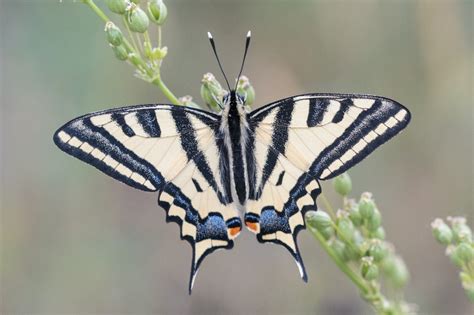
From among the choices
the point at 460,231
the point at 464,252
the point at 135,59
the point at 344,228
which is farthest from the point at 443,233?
the point at 135,59

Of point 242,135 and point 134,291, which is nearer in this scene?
point 242,135

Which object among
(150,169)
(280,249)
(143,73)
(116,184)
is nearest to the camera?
(143,73)

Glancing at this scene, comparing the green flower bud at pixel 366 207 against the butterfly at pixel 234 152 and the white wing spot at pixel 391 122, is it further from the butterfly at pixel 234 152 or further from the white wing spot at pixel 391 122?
the white wing spot at pixel 391 122

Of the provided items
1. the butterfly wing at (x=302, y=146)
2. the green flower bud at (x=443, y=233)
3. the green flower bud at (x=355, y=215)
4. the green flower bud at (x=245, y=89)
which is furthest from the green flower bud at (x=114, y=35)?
the green flower bud at (x=443, y=233)

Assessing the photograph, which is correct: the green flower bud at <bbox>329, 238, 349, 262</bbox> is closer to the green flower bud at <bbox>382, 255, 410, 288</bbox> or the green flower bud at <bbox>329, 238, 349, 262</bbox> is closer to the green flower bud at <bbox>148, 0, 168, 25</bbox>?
the green flower bud at <bbox>382, 255, 410, 288</bbox>

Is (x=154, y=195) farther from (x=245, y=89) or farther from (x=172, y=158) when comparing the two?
(x=245, y=89)

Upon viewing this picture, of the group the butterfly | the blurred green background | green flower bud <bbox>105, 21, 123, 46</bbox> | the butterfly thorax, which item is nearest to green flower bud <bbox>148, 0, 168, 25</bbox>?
green flower bud <bbox>105, 21, 123, 46</bbox>

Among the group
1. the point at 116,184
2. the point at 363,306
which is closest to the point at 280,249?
the point at 363,306

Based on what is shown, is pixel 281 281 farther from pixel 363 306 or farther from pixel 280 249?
pixel 363 306
